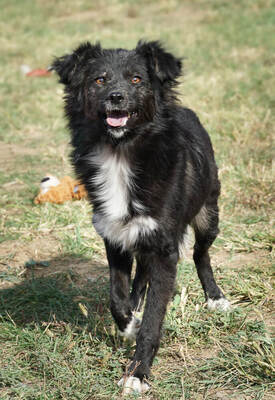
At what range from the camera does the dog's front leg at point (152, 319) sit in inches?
117

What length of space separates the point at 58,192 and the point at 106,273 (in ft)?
4.77

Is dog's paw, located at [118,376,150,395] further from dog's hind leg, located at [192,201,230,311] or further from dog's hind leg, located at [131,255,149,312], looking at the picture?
dog's hind leg, located at [192,201,230,311]

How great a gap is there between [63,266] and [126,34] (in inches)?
412

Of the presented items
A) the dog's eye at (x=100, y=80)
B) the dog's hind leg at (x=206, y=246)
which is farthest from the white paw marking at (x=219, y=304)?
the dog's eye at (x=100, y=80)

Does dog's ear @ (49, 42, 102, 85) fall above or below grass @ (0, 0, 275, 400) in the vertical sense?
above

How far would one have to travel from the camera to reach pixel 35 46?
13.3 meters

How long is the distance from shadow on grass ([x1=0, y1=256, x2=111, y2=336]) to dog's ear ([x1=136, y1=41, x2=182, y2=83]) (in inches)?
60.9

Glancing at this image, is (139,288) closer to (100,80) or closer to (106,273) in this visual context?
(106,273)

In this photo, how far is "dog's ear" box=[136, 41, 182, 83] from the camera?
128 inches

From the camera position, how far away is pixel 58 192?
5547 mm

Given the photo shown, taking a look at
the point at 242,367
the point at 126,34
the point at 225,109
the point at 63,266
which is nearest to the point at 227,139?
the point at 225,109

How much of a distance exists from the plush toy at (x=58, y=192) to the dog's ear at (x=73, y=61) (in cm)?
214

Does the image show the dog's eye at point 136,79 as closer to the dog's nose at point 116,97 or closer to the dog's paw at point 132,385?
the dog's nose at point 116,97

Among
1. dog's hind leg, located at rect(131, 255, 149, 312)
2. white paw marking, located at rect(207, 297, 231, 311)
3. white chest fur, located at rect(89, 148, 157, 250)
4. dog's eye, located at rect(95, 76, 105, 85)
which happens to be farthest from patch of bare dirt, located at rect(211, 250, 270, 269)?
dog's eye, located at rect(95, 76, 105, 85)
